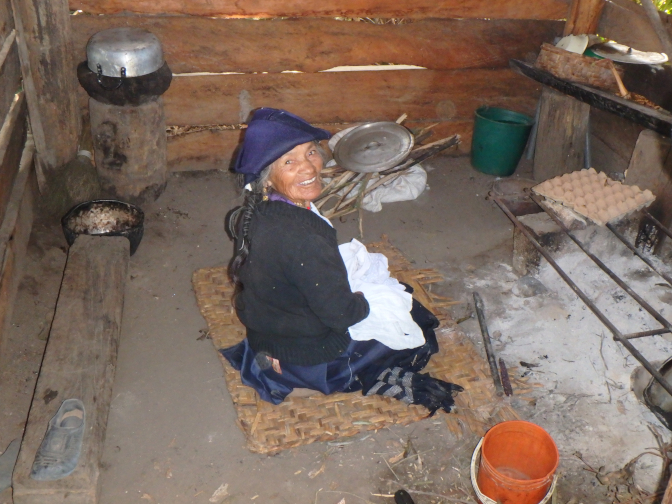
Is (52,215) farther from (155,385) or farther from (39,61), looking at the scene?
(155,385)

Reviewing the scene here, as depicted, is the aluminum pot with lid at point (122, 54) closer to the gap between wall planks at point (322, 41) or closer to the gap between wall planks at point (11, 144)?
the gap between wall planks at point (322, 41)

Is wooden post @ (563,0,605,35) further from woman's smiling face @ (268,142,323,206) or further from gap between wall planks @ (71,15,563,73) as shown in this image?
woman's smiling face @ (268,142,323,206)

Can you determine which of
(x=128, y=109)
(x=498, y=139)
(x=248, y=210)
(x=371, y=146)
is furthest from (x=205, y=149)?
(x=248, y=210)

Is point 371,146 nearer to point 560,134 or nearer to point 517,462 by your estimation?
point 560,134

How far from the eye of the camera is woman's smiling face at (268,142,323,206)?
2.94 m

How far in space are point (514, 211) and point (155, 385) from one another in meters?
2.69

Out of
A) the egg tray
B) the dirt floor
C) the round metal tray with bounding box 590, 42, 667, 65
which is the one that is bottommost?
the dirt floor

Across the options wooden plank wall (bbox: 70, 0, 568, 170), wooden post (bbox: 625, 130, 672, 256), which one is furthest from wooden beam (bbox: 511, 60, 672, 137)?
wooden plank wall (bbox: 70, 0, 568, 170)

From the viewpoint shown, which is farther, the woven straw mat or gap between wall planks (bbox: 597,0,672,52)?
gap between wall planks (bbox: 597,0,672,52)

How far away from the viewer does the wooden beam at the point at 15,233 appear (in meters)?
3.80

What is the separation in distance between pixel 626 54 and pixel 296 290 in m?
3.40

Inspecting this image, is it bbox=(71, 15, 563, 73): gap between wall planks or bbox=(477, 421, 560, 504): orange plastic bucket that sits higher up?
bbox=(71, 15, 563, 73): gap between wall planks

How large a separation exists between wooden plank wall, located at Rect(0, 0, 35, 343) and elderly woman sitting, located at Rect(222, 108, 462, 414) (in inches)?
58.9

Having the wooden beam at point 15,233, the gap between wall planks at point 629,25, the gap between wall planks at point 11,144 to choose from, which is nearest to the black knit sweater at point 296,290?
the wooden beam at point 15,233
